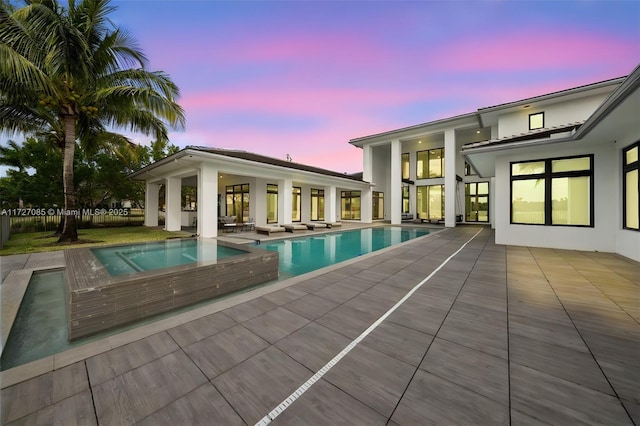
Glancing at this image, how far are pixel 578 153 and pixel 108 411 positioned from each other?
1236 centimetres

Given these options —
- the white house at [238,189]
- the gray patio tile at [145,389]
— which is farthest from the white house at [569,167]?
the white house at [238,189]

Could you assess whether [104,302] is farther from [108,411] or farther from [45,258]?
[45,258]

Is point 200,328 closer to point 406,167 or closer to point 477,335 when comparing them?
point 477,335

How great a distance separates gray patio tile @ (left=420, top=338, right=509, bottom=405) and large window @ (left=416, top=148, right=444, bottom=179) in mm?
22116

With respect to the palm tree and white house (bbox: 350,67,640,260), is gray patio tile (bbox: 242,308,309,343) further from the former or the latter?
the palm tree

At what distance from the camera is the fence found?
40.9ft

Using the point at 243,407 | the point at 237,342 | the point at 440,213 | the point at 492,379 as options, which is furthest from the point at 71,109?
the point at 440,213

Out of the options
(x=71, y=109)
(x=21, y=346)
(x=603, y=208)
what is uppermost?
(x=71, y=109)

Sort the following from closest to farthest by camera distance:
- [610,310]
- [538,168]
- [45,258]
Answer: [610,310] < [45,258] < [538,168]

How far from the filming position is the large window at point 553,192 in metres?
7.90

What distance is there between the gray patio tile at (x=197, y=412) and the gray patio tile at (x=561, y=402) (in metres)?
2.08

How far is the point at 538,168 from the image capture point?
873cm

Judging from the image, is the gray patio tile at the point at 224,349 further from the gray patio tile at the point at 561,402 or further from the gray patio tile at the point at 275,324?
the gray patio tile at the point at 561,402

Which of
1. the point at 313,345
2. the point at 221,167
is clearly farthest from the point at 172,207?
the point at 313,345
